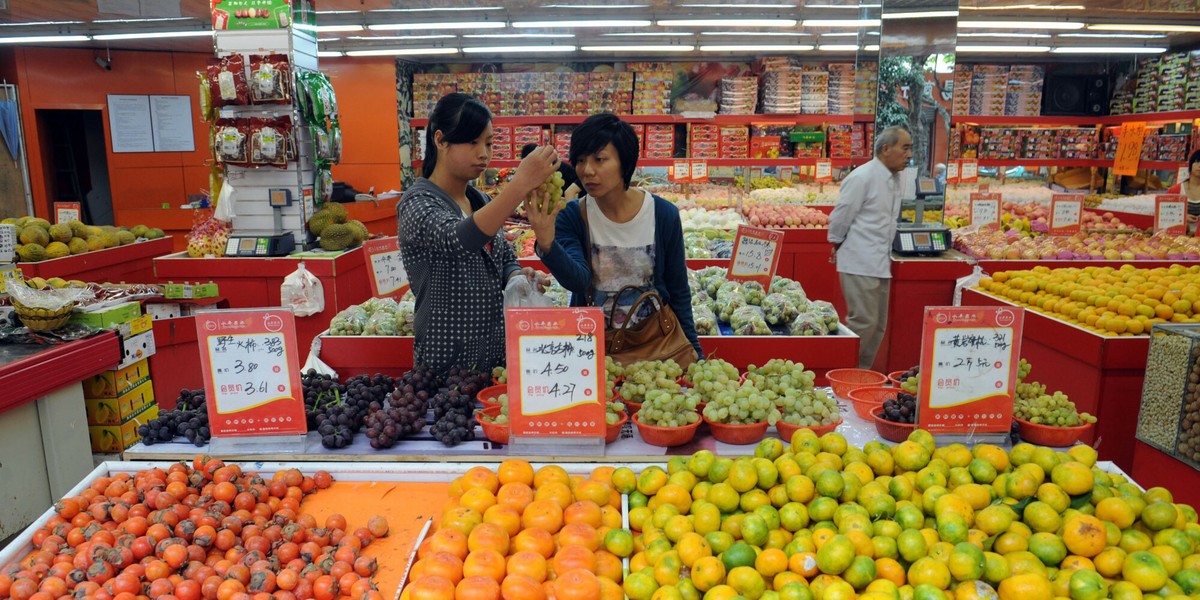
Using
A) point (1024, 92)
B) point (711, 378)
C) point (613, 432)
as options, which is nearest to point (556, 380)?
point (613, 432)

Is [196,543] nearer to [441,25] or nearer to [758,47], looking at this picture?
[441,25]

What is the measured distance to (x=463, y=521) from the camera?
5.07 ft

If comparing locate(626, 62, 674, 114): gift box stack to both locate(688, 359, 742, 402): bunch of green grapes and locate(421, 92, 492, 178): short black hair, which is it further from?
locate(688, 359, 742, 402): bunch of green grapes

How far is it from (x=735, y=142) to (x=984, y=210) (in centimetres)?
351

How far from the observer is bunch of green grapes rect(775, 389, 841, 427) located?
195 cm

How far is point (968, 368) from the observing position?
1852 millimetres

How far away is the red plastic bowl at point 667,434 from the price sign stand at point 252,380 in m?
0.91

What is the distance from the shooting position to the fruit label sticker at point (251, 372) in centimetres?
181

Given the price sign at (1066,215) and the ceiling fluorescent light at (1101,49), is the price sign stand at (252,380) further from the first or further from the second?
the ceiling fluorescent light at (1101,49)

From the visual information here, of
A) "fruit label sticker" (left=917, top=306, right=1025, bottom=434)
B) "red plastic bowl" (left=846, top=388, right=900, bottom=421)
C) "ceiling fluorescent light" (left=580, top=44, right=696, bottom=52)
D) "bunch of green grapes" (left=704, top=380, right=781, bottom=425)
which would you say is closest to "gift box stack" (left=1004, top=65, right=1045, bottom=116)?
"ceiling fluorescent light" (left=580, top=44, right=696, bottom=52)

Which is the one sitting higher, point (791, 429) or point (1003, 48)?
point (1003, 48)

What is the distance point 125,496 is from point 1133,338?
3.97m

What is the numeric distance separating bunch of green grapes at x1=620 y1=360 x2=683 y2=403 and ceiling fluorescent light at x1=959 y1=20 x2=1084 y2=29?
828cm

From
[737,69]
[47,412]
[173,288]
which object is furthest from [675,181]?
[47,412]
